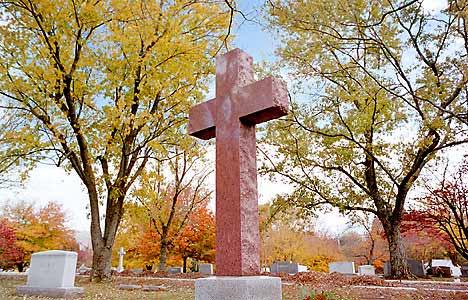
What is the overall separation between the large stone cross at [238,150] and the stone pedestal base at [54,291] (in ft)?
21.1

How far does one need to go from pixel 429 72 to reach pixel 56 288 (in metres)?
12.1

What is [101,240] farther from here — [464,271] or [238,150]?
[464,271]

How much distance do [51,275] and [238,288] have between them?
314 inches

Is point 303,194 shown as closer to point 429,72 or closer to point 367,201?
point 367,201

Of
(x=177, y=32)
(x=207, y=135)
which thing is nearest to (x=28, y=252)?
(x=177, y=32)

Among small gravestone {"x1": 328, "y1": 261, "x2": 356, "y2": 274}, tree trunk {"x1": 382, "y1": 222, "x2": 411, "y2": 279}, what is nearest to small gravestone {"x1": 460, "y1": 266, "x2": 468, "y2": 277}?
small gravestone {"x1": 328, "y1": 261, "x2": 356, "y2": 274}

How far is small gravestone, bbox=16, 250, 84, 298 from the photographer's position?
29.8 ft

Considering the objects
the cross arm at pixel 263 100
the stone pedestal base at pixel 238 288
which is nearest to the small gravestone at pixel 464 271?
the stone pedestal base at pixel 238 288

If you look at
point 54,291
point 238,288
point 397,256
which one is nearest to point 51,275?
point 54,291

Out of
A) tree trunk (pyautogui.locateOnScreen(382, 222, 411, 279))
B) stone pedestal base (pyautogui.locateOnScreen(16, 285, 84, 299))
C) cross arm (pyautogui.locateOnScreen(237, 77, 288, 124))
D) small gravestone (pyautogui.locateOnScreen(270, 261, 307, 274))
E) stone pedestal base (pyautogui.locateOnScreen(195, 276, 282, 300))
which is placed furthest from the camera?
small gravestone (pyautogui.locateOnScreen(270, 261, 307, 274))

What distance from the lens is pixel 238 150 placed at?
3.72 meters

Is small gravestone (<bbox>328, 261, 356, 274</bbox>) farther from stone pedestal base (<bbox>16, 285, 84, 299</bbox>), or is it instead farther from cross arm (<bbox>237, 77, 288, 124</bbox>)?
cross arm (<bbox>237, 77, 288, 124</bbox>)

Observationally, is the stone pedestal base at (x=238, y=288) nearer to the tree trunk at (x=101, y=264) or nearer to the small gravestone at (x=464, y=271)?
the tree trunk at (x=101, y=264)

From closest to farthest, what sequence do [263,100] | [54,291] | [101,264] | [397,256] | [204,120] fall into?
1. [263,100]
2. [204,120]
3. [54,291]
4. [101,264]
5. [397,256]
